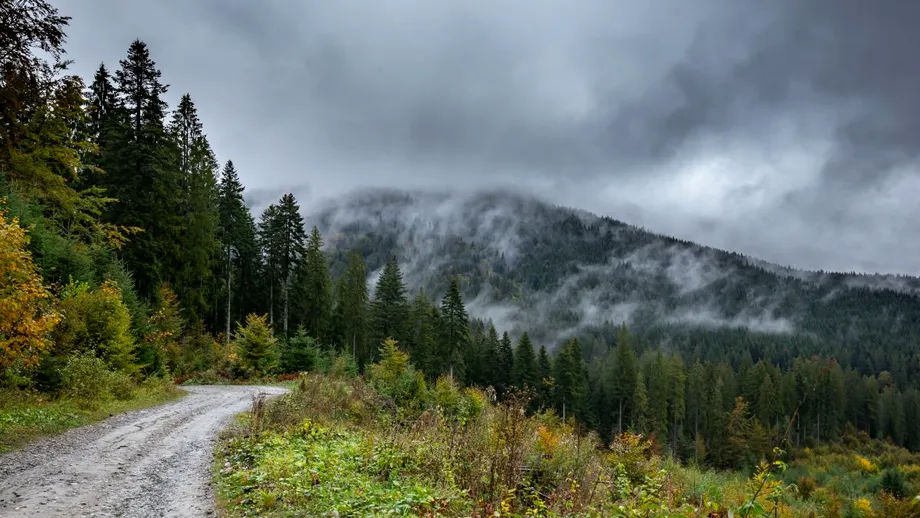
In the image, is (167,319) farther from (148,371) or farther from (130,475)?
(130,475)

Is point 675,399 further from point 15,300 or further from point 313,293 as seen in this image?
point 15,300

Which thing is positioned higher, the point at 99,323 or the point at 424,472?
the point at 99,323

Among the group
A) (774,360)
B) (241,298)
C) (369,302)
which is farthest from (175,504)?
(774,360)

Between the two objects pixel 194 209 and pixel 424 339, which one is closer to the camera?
pixel 194 209

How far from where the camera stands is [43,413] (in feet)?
41.1

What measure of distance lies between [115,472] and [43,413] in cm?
573

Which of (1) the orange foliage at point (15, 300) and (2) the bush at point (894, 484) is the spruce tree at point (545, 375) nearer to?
(2) the bush at point (894, 484)

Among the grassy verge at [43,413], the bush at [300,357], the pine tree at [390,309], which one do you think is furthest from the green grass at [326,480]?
the pine tree at [390,309]

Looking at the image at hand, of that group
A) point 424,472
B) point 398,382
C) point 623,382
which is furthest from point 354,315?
point 424,472

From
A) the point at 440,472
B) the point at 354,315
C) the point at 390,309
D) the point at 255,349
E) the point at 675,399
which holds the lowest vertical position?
the point at 675,399

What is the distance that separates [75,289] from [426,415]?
50.2 feet

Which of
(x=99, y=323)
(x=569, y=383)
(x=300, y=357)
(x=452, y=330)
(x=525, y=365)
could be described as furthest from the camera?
(x=525, y=365)

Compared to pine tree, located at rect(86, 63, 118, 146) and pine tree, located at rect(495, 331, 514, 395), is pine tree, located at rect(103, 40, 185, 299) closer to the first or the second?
pine tree, located at rect(86, 63, 118, 146)

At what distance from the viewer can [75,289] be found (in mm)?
17938
